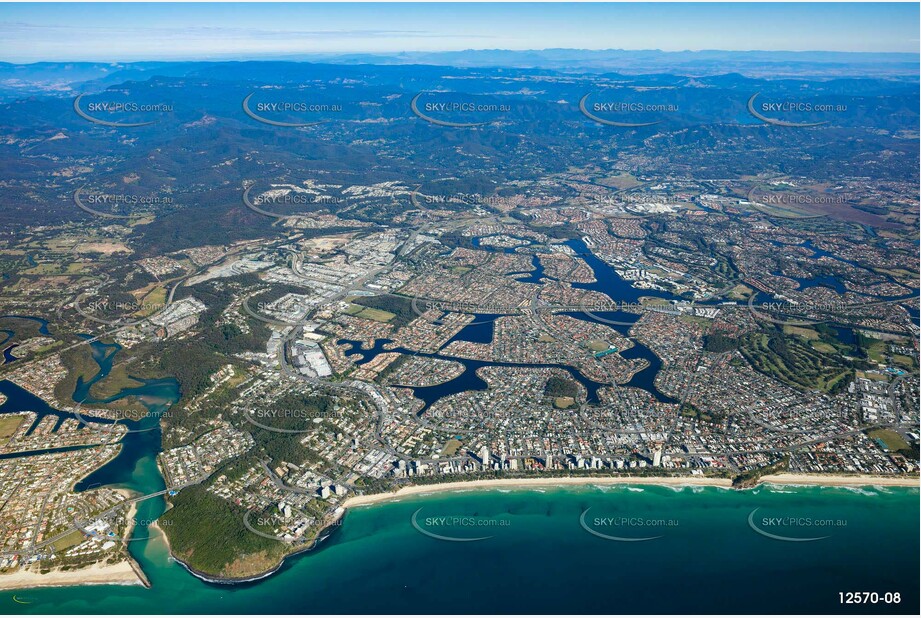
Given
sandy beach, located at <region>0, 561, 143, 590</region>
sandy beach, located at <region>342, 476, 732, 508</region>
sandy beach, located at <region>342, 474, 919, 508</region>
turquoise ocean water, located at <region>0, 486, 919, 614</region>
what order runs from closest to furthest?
turquoise ocean water, located at <region>0, 486, 919, 614</region>
sandy beach, located at <region>0, 561, 143, 590</region>
sandy beach, located at <region>342, 476, 732, 508</region>
sandy beach, located at <region>342, 474, 919, 508</region>

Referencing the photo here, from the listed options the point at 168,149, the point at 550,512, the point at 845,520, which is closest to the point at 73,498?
the point at 550,512

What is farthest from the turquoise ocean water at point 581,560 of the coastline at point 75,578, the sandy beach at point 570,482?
the sandy beach at point 570,482

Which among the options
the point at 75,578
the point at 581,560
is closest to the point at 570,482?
the point at 581,560

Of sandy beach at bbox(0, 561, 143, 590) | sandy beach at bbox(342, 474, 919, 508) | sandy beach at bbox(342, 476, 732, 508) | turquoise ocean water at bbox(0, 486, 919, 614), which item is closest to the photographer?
turquoise ocean water at bbox(0, 486, 919, 614)

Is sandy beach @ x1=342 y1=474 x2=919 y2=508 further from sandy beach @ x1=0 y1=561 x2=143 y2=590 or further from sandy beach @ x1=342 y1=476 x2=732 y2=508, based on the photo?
sandy beach @ x1=0 y1=561 x2=143 y2=590

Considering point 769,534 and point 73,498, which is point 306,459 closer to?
point 73,498

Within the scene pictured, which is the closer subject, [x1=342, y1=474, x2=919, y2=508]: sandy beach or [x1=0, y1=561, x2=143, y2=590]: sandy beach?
[x1=0, y1=561, x2=143, y2=590]: sandy beach

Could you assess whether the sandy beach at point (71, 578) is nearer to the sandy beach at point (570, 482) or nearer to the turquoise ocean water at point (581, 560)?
the turquoise ocean water at point (581, 560)

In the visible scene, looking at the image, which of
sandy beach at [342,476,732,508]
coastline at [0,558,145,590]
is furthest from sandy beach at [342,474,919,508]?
coastline at [0,558,145,590]

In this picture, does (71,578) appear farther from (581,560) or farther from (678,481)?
(678,481)

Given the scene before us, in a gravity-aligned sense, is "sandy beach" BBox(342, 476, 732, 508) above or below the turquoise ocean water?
above
